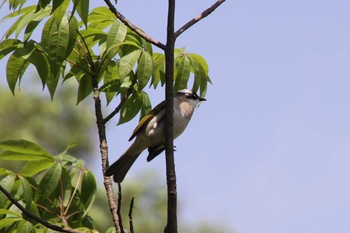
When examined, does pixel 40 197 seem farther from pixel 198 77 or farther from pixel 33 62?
pixel 198 77

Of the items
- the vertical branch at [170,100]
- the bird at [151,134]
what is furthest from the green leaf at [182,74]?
the vertical branch at [170,100]

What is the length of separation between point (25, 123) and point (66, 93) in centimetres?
179

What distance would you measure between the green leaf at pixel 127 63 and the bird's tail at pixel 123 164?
64.5 inches

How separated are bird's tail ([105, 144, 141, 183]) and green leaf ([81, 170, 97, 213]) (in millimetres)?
962

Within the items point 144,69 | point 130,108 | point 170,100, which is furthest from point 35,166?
point 170,100

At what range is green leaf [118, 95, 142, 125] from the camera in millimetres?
4266

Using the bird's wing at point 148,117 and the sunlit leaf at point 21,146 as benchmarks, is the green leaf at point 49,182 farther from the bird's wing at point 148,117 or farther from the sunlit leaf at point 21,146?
the bird's wing at point 148,117

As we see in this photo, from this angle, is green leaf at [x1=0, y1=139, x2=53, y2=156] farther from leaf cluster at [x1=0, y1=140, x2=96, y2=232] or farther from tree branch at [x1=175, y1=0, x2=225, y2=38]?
tree branch at [x1=175, y1=0, x2=225, y2=38]

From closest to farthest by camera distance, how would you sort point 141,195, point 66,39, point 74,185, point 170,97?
point 170,97
point 66,39
point 74,185
point 141,195

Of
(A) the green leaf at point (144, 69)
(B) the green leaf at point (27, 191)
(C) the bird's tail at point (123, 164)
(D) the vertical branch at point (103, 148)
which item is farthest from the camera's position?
(C) the bird's tail at point (123, 164)

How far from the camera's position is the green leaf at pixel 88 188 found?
14.3ft

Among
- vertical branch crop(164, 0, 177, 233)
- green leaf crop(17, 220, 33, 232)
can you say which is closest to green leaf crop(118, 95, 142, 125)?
green leaf crop(17, 220, 33, 232)

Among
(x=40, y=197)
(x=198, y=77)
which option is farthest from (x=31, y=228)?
(x=198, y=77)

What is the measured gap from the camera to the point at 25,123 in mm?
26844
